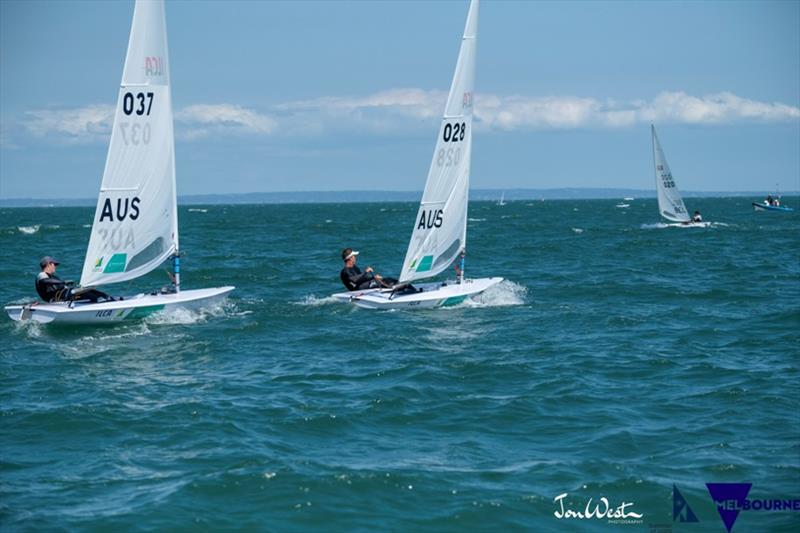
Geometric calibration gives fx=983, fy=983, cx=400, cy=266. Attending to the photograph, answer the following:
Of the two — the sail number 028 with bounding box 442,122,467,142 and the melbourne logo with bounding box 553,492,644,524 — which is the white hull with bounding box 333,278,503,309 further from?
the melbourne logo with bounding box 553,492,644,524

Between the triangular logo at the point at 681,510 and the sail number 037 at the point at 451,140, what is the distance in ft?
54.7

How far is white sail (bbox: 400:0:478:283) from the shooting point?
89.2 ft

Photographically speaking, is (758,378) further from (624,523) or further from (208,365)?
(208,365)

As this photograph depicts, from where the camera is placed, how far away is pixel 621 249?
175 feet

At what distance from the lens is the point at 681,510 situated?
11.9 meters

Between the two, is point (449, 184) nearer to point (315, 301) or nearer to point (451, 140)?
point (451, 140)

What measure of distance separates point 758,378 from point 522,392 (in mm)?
4659

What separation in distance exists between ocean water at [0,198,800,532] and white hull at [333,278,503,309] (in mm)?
298

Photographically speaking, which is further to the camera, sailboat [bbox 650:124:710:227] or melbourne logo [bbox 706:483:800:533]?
sailboat [bbox 650:124:710:227]

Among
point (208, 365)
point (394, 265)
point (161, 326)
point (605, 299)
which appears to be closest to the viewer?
point (208, 365)

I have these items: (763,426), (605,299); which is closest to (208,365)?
(763,426)

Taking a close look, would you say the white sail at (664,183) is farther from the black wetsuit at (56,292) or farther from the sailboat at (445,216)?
the black wetsuit at (56,292)

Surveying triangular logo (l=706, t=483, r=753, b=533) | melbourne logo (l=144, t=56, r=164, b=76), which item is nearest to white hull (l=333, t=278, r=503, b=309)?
melbourne logo (l=144, t=56, r=164, b=76)

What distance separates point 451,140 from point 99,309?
1063 centimetres
